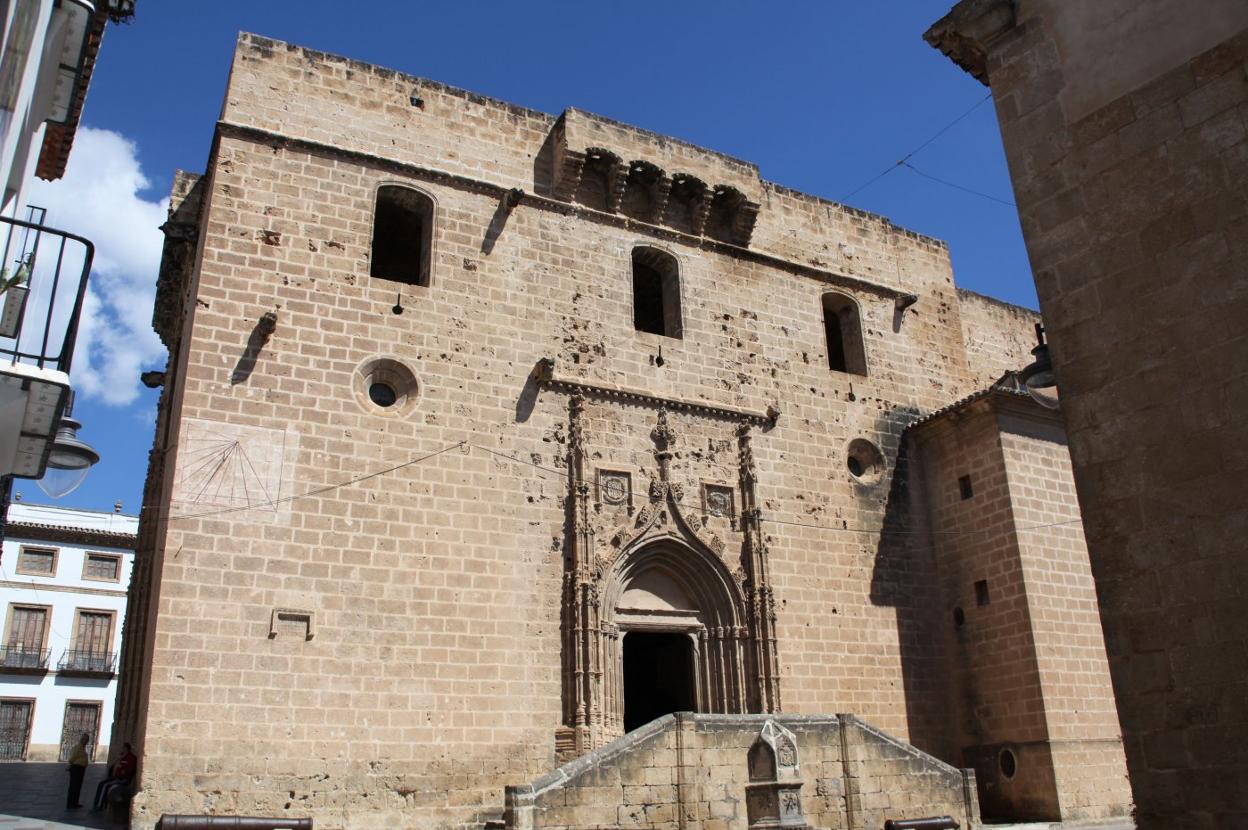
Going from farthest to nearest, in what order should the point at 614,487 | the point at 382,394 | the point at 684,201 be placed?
1. the point at 684,201
2. the point at 614,487
3. the point at 382,394

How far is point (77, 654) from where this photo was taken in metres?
29.8

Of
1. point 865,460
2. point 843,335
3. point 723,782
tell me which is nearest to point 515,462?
point 723,782

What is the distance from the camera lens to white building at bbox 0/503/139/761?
1112 inches

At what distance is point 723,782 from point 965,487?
7050mm

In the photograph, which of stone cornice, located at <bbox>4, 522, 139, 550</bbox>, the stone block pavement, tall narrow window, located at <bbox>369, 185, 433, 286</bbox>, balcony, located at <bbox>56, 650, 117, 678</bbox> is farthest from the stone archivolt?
balcony, located at <bbox>56, 650, 117, 678</bbox>

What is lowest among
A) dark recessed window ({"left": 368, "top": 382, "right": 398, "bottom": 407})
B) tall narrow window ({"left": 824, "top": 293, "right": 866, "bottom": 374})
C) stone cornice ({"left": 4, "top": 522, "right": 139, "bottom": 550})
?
dark recessed window ({"left": 368, "top": 382, "right": 398, "bottom": 407})

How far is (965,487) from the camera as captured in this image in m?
15.4

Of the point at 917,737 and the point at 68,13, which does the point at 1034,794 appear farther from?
the point at 68,13

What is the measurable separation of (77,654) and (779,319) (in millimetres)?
24450

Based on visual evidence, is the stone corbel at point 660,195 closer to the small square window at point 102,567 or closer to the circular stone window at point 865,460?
the circular stone window at point 865,460

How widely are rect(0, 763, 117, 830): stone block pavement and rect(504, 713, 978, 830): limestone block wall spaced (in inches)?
162

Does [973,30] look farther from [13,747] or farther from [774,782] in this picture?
[13,747]

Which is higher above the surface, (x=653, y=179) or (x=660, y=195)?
(x=653, y=179)

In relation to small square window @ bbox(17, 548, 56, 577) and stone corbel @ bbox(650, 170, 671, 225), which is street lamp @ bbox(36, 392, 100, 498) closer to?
stone corbel @ bbox(650, 170, 671, 225)
